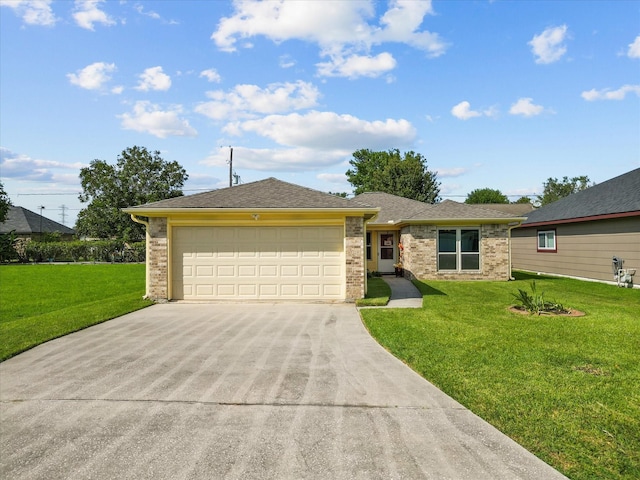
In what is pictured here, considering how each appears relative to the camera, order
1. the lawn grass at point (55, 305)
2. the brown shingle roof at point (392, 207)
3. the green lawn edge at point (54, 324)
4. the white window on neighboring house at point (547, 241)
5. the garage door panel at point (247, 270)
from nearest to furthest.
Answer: the green lawn edge at point (54, 324)
the lawn grass at point (55, 305)
the garage door panel at point (247, 270)
the white window on neighboring house at point (547, 241)
the brown shingle roof at point (392, 207)

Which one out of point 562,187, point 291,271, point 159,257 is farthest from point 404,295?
point 562,187

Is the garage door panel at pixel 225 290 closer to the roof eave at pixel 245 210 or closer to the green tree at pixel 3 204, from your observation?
the roof eave at pixel 245 210

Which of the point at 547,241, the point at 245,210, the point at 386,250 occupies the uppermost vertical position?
the point at 245,210

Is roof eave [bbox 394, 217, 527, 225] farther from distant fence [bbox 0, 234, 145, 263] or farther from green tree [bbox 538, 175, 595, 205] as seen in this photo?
green tree [bbox 538, 175, 595, 205]

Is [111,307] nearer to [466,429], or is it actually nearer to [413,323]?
[413,323]

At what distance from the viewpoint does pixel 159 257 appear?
10.9 meters

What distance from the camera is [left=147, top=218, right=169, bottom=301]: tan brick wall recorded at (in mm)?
10859

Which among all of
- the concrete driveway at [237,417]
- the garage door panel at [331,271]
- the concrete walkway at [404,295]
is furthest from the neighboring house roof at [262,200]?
the concrete driveway at [237,417]

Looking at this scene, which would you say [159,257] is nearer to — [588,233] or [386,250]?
[386,250]

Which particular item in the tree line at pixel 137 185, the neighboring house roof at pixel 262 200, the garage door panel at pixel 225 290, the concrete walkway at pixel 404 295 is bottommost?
the concrete walkway at pixel 404 295

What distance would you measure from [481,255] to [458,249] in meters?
0.96

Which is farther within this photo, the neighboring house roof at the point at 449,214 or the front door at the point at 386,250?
the front door at the point at 386,250

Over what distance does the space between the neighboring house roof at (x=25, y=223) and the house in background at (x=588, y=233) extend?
4629cm

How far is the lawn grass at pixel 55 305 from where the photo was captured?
23.6 feet
